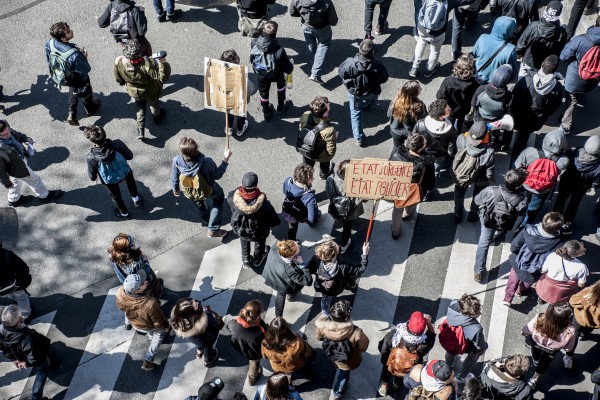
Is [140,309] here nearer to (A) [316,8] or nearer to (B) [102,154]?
(B) [102,154]

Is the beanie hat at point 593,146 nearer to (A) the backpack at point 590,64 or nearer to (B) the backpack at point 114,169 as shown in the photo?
(A) the backpack at point 590,64

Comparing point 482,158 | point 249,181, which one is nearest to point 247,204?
point 249,181

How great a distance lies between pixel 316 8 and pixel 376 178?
3990 mm

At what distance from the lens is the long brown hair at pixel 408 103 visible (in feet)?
33.0

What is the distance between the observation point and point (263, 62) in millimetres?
11109

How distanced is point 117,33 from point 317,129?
4.11 metres

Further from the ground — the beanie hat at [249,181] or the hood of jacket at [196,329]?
the beanie hat at [249,181]

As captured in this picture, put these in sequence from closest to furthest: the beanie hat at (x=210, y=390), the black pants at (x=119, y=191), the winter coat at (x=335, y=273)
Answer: the beanie hat at (x=210, y=390) < the winter coat at (x=335, y=273) < the black pants at (x=119, y=191)

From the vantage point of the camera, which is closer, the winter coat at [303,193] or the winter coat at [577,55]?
the winter coat at [303,193]

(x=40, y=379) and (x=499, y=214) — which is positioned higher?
(x=499, y=214)

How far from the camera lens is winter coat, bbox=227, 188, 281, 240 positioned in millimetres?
9227

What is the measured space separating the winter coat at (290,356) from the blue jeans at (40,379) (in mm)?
2772

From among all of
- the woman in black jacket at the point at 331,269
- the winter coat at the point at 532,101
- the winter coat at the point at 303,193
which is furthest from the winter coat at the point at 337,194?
the winter coat at the point at 532,101

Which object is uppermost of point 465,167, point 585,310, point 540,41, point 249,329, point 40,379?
point 540,41
